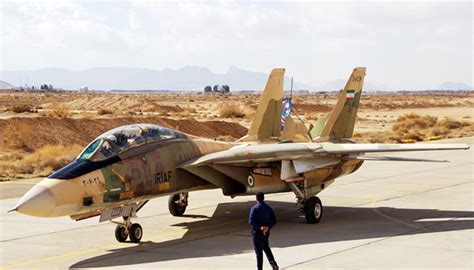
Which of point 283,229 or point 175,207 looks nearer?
point 283,229

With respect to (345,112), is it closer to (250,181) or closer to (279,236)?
(250,181)

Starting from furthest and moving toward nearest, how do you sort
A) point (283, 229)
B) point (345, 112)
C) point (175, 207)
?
1. point (345, 112)
2. point (175, 207)
3. point (283, 229)

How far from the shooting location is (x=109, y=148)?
1582cm

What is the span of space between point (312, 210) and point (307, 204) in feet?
0.63

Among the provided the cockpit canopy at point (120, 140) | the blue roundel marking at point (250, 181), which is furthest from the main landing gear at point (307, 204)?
the cockpit canopy at point (120, 140)

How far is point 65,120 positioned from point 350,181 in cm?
2314

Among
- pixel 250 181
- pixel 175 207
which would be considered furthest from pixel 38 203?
pixel 175 207

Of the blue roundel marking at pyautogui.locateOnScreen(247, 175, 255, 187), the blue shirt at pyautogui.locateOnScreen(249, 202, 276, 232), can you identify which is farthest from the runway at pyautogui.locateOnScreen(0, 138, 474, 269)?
the blue shirt at pyautogui.locateOnScreen(249, 202, 276, 232)

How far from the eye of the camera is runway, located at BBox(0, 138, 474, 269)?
14.2 meters

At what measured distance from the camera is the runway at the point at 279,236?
1422 cm

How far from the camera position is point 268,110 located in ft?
72.4

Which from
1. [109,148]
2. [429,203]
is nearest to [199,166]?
[109,148]

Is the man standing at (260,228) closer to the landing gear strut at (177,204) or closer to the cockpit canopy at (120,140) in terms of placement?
the cockpit canopy at (120,140)

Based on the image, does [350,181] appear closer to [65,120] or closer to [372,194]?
[372,194]
